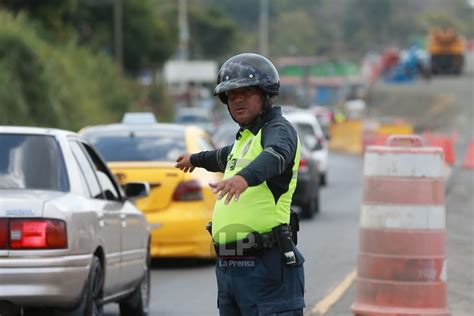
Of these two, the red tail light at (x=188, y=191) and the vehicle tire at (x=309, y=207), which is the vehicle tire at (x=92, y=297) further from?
the vehicle tire at (x=309, y=207)

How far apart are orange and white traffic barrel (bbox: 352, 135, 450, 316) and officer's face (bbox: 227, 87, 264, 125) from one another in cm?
354

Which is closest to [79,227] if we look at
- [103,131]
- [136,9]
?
[103,131]

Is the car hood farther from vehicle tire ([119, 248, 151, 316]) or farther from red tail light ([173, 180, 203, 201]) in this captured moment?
red tail light ([173, 180, 203, 201])

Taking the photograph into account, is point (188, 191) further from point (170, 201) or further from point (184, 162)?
point (184, 162)

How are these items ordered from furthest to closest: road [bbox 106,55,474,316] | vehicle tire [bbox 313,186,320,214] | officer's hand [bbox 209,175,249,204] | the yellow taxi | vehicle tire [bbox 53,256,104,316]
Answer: vehicle tire [bbox 313,186,320,214], the yellow taxi, road [bbox 106,55,474,316], vehicle tire [bbox 53,256,104,316], officer's hand [bbox 209,175,249,204]

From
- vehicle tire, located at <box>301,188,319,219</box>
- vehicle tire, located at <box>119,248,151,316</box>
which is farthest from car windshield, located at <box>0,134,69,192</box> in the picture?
vehicle tire, located at <box>301,188,319,219</box>

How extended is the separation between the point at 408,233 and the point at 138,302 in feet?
8.62

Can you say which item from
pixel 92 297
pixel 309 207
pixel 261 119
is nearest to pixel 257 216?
pixel 261 119

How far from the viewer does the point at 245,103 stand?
6.29 m

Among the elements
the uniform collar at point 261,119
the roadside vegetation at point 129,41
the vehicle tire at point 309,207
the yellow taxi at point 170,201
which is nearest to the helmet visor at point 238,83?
Answer: the uniform collar at point 261,119

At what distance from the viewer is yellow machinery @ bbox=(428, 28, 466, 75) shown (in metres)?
90.8

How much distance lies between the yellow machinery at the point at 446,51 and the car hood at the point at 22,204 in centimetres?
8283

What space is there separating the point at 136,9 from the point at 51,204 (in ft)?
244

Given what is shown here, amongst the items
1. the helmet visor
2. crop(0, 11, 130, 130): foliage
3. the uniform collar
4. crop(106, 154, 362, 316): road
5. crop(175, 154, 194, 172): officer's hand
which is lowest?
crop(106, 154, 362, 316): road
